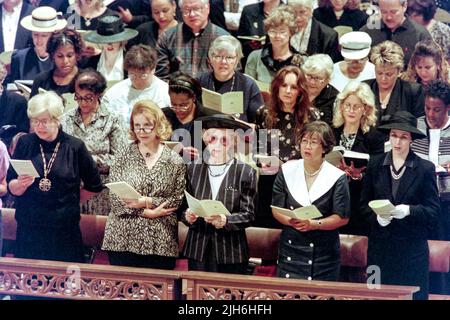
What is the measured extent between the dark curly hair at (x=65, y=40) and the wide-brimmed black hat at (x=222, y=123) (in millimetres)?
1164

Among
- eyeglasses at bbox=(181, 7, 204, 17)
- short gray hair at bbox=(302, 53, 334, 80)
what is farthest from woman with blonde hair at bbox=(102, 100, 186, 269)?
short gray hair at bbox=(302, 53, 334, 80)

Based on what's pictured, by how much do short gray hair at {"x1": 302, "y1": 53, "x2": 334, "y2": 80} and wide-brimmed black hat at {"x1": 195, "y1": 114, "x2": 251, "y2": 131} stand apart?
599mm

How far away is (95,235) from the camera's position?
1038 centimetres

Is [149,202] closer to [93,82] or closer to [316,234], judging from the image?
[93,82]

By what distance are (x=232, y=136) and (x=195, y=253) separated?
2.87 ft

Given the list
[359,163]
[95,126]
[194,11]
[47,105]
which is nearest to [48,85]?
[47,105]

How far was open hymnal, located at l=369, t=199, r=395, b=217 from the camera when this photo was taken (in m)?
9.87

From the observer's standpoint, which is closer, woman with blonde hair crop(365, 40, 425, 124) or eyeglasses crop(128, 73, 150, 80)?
woman with blonde hair crop(365, 40, 425, 124)

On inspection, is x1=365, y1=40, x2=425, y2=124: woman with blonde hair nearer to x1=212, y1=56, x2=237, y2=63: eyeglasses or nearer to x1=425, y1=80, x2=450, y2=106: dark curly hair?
x1=425, y1=80, x2=450, y2=106: dark curly hair

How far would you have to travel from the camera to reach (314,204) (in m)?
9.93

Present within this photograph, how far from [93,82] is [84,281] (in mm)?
1490

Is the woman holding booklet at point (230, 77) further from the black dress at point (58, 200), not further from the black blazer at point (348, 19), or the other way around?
the black dress at point (58, 200)
